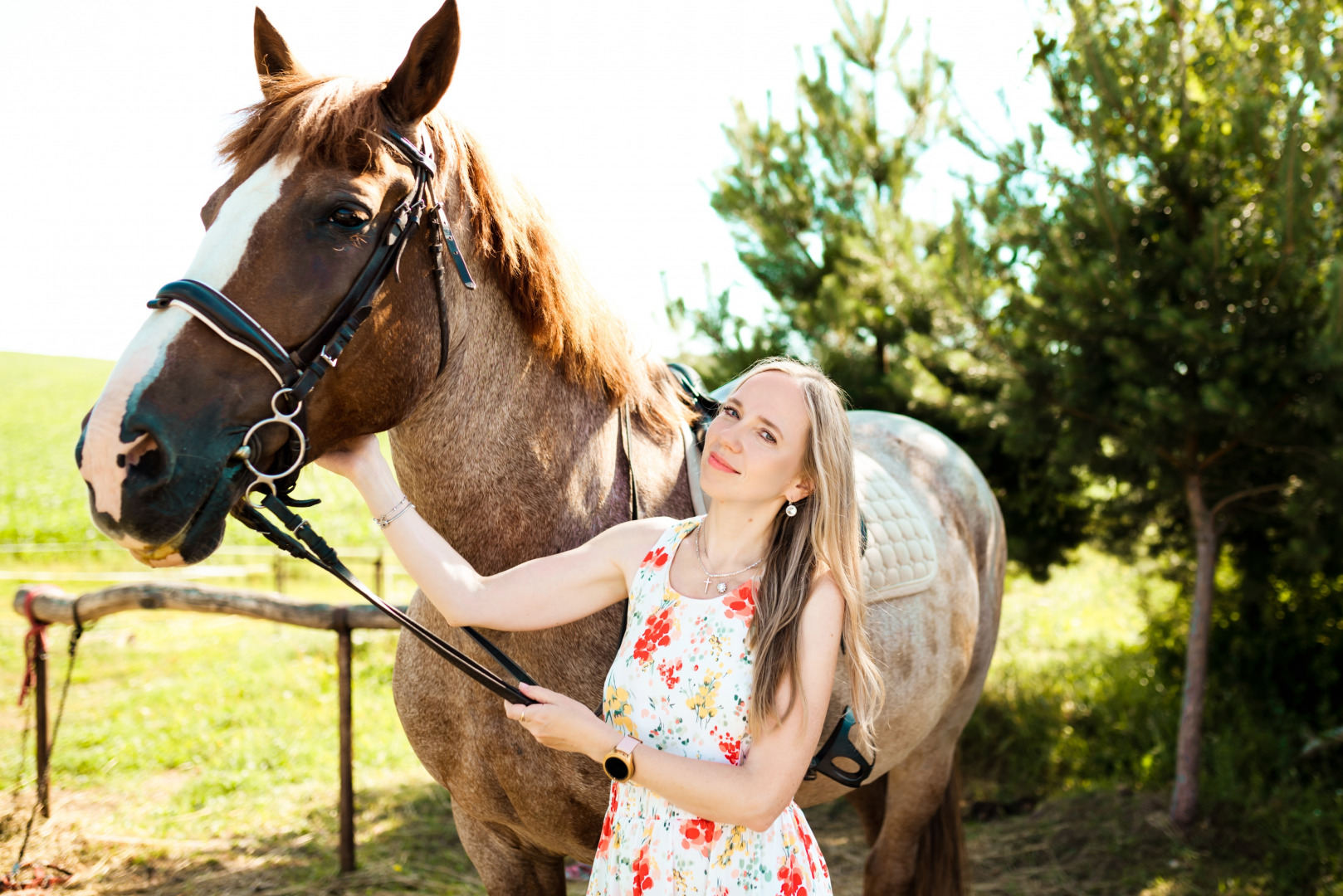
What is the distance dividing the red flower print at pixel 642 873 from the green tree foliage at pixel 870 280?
3.25 metres

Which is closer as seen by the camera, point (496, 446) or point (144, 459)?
point (144, 459)

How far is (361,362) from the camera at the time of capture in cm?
139

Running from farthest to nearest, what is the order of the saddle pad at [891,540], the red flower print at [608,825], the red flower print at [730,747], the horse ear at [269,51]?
1. the saddle pad at [891,540]
2. the horse ear at [269,51]
3. the red flower print at [608,825]
4. the red flower print at [730,747]

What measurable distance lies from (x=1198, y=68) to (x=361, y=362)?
415cm

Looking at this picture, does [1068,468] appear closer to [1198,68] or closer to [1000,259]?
[1000,259]

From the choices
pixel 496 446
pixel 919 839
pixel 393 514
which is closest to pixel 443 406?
pixel 496 446

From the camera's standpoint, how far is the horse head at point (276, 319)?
1.19 meters

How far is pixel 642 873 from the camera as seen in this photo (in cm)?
141

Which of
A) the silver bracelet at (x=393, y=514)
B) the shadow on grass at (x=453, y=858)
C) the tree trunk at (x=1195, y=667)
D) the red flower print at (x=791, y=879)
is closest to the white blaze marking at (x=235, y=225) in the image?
the silver bracelet at (x=393, y=514)

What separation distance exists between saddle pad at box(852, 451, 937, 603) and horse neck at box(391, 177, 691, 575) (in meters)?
0.86

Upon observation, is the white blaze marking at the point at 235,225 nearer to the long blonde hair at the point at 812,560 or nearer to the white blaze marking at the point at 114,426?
the white blaze marking at the point at 114,426

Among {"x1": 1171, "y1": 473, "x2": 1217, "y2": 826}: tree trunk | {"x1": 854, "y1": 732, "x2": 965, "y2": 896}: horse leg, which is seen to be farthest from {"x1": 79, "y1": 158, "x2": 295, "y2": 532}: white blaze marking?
{"x1": 1171, "y1": 473, "x2": 1217, "y2": 826}: tree trunk

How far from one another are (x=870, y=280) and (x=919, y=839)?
121 inches

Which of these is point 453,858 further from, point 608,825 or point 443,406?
point 443,406
